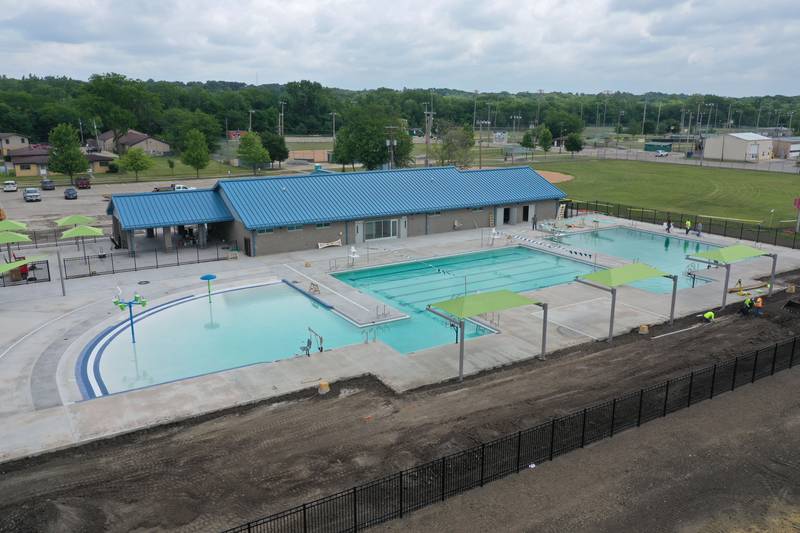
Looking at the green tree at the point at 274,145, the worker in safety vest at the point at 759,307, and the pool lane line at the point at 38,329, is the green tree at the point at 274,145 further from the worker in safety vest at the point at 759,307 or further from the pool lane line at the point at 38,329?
the worker in safety vest at the point at 759,307

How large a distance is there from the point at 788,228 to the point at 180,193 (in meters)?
48.7

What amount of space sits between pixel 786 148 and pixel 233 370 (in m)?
124

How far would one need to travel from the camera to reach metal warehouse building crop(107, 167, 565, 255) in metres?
41.4

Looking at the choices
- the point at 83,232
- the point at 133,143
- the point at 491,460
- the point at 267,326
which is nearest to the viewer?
the point at 491,460

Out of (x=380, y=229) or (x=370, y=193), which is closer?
(x=380, y=229)

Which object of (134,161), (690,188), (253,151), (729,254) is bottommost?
(690,188)

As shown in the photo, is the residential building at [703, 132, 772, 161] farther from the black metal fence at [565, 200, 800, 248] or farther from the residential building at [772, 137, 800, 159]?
the black metal fence at [565, 200, 800, 248]

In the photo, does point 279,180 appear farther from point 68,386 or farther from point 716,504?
point 716,504

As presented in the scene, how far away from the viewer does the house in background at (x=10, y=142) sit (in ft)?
358

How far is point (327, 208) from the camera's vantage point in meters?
44.0

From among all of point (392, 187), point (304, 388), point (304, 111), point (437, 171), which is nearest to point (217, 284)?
point (304, 388)

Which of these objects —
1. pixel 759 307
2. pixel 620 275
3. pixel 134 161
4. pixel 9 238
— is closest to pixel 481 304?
pixel 620 275

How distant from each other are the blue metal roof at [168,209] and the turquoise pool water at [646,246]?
86.5ft

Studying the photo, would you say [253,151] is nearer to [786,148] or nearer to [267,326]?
[267,326]
